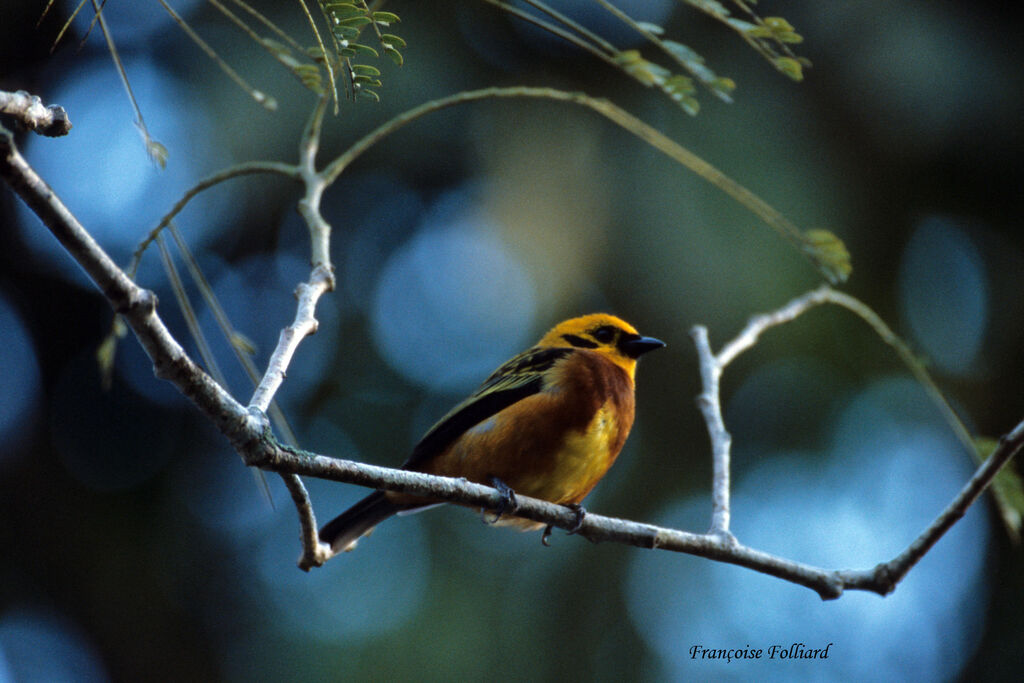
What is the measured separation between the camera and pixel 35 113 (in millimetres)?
1631

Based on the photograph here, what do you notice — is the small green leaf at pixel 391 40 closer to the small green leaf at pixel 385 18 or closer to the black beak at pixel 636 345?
the small green leaf at pixel 385 18

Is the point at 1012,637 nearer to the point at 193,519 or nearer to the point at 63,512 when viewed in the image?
the point at 193,519

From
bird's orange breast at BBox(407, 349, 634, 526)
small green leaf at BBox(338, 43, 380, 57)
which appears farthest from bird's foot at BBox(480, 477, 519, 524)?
small green leaf at BBox(338, 43, 380, 57)

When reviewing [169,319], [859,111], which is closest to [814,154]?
[859,111]

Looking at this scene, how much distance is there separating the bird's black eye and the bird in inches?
22.2

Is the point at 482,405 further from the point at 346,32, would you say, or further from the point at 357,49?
A: the point at 346,32

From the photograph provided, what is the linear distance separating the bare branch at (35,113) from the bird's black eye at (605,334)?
374 cm

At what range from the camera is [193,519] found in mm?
7453

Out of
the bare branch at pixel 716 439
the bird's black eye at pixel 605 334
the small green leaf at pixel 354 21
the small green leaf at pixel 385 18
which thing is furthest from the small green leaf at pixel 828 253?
the bird's black eye at pixel 605 334

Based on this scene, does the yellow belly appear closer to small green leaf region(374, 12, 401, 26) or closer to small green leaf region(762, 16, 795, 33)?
small green leaf region(762, 16, 795, 33)

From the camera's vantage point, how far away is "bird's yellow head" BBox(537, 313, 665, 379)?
5.04m

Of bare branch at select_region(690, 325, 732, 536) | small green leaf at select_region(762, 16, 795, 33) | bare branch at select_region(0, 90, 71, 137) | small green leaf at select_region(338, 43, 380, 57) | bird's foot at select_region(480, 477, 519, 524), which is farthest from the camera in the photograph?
bare branch at select_region(690, 325, 732, 536)

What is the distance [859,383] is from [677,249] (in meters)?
2.09

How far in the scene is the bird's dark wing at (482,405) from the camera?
14.1 ft
